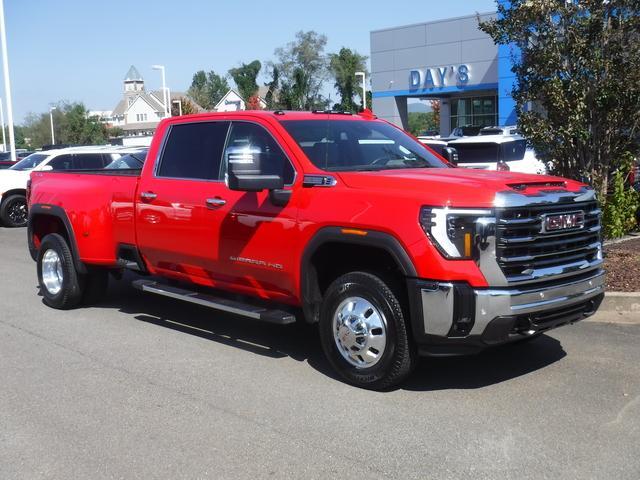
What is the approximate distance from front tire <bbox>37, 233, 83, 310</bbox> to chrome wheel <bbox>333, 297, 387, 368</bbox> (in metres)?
3.68

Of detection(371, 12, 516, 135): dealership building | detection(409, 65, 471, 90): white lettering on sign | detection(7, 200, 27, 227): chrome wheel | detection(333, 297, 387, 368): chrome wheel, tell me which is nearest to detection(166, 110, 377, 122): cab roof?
detection(333, 297, 387, 368): chrome wheel

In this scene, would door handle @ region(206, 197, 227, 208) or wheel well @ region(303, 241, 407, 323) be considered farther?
door handle @ region(206, 197, 227, 208)

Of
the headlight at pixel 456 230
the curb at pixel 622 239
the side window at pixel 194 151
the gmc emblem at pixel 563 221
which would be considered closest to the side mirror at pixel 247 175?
the side window at pixel 194 151

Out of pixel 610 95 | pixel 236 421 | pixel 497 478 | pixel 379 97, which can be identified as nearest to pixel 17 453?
pixel 236 421

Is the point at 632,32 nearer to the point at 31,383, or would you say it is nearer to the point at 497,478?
the point at 497,478

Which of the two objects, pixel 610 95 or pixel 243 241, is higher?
pixel 610 95

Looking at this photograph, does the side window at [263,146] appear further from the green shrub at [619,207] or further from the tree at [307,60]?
the tree at [307,60]

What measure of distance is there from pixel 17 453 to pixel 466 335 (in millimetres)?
2800

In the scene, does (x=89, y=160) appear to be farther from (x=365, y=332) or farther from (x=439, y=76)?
(x=439, y=76)

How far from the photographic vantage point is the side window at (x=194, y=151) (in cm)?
645

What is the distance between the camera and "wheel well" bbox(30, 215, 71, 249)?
27.0ft

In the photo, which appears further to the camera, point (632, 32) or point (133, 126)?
point (133, 126)

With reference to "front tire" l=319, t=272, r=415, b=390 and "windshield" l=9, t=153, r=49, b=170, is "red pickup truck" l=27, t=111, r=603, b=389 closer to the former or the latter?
"front tire" l=319, t=272, r=415, b=390

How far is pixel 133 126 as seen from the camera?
119m
